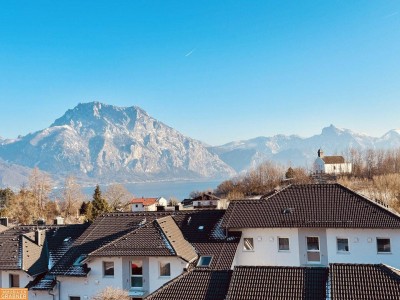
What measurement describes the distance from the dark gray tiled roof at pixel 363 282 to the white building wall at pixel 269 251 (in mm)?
10239

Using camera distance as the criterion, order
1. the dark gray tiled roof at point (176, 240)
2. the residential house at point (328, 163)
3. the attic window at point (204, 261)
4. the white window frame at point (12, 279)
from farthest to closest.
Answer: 1. the residential house at point (328, 163)
2. the white window frame at point (12, 279)
3. the attic window at point (204, 261)
4. the dark gray tiled roof at point (176, 240)

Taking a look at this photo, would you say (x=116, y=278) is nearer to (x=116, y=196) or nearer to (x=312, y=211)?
(x=312, y=211)

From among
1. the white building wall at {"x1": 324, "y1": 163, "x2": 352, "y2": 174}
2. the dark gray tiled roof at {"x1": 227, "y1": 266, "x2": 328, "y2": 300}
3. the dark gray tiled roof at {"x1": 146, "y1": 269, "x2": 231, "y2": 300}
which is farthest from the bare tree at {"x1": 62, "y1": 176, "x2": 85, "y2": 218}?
the white building wall at {"x1": 324, "y1": 163, "x2": 352, "y2": 174}

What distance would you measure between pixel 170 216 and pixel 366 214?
467 inches

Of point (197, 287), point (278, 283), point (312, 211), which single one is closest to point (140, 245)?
point (197, 287)

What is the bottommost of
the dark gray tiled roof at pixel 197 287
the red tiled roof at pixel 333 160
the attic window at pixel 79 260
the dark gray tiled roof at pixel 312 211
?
the attic window at pixel 79 260

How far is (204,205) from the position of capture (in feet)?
294

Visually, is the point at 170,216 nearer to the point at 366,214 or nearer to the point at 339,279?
the point at 366,214

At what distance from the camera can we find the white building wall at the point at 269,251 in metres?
Answer: 24.4

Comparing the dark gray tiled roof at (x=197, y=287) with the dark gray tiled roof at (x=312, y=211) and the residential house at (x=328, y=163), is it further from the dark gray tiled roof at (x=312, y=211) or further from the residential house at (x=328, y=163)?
the residential house at (x=328, y=163)

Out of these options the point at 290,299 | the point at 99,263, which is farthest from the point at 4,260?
the point at 290,299

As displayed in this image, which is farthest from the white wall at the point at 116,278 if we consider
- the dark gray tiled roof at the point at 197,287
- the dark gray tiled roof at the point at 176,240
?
the dark gray tiled roof at the point at 197,287

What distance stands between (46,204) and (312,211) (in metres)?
61.7

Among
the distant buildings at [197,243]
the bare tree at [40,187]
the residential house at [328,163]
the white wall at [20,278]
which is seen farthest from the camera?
the residential house at [328,163]
